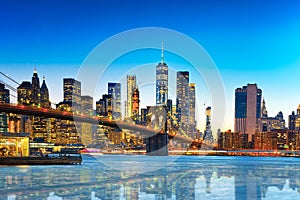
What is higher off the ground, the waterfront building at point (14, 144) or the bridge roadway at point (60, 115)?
the bridge roadway at point (60, 115)

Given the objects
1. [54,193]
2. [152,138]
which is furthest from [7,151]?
[152,138]

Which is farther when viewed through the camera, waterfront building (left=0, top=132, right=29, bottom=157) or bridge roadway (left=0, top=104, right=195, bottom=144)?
bridge roadway (left=0, top=104, right=195, bottom=144)

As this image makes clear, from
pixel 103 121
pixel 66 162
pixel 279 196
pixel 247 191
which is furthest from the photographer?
pixel 103 121

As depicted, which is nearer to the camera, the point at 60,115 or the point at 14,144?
the point at 14,144

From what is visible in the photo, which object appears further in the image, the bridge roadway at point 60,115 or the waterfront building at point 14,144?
the bridge roadway at point 60,115

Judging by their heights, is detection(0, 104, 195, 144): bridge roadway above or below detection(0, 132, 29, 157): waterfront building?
above

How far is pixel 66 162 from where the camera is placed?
59062mm

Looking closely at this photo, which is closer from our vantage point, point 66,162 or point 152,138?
point 66,162

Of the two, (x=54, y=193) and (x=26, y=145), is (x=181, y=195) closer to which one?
(x=54, y=193)

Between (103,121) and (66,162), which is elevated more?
(103,121)

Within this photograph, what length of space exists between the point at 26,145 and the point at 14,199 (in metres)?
35.1

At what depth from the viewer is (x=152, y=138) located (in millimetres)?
98875

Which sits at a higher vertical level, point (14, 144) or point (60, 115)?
point (60, 115)

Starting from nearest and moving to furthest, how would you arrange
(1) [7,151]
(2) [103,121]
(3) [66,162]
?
(1) [7,151] → (3) [66,162] → (2) [103,121]
